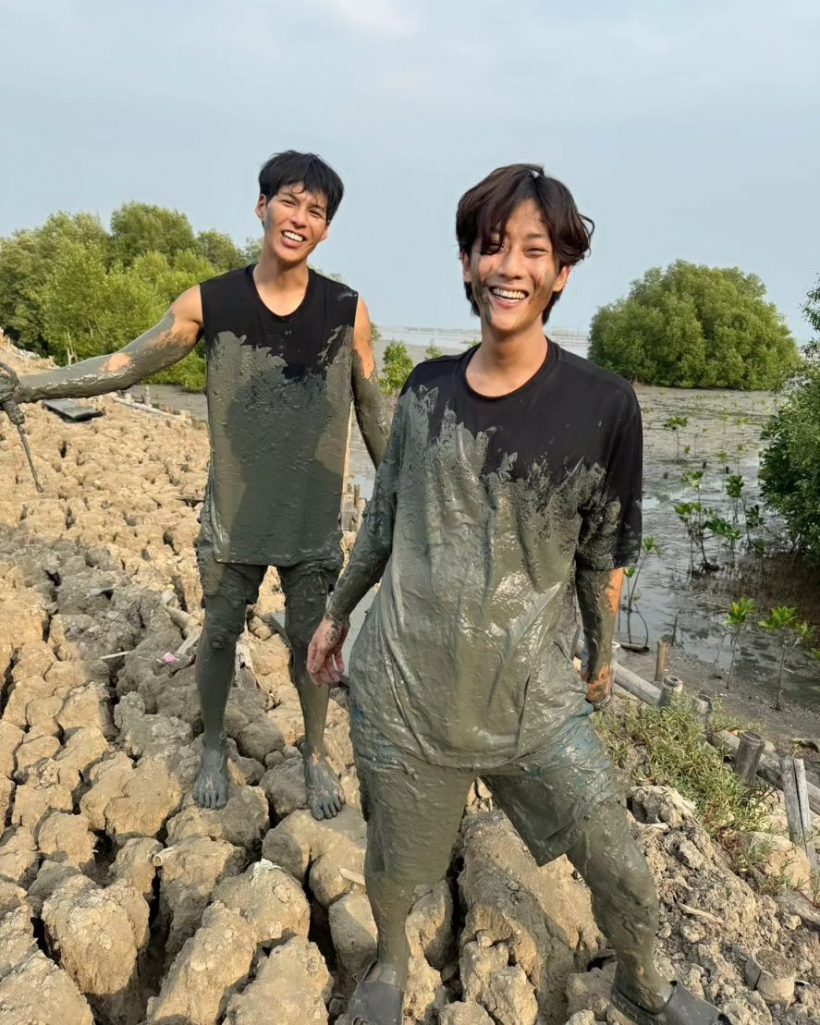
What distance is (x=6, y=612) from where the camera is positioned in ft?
13.6

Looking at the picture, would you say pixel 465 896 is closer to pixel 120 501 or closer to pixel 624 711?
pixel 624 711

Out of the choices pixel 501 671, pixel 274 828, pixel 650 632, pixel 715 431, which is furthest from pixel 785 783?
pixel 715 431

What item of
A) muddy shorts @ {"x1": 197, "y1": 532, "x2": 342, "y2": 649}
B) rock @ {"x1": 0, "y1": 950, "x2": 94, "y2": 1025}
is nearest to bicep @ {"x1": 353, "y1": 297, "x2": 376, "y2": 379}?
muddy shorts @ {"x1": 197, "y1": 532, "x2": 342, "y2": 649}

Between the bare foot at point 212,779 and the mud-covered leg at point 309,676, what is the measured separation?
296 millimetres

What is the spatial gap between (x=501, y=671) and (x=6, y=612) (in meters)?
3.35

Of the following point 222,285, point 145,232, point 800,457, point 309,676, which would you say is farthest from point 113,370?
point 145,232

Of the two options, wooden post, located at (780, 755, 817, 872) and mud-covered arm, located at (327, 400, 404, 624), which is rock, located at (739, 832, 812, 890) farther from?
mud-covered arm, located at (327, 400, 404, 624)

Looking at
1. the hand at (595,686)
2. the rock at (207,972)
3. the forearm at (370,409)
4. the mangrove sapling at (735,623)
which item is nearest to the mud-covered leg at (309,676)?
the forearm at (370,409)

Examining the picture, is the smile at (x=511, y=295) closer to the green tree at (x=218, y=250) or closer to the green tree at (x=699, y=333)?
the green tree at (x=699, y=333)

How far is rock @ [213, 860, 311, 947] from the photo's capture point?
234 cm

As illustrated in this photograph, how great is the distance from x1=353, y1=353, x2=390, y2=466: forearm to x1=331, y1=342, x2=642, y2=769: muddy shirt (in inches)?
33.8

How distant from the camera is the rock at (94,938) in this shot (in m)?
2.23

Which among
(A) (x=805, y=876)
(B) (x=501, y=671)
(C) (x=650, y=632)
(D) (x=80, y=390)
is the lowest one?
(C) (x=650, y=632)

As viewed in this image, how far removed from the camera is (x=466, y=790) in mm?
1852
